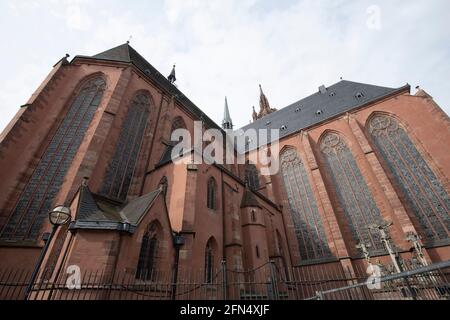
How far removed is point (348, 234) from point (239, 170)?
1054cm

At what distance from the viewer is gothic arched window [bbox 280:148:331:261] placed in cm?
1524

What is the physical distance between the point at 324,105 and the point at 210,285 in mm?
20352

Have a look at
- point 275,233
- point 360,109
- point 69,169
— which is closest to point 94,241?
point 69,169

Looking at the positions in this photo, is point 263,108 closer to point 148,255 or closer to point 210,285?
point 210,285

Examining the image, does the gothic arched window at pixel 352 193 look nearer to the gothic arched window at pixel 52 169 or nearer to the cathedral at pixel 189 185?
the cathedral at pixel 189 185

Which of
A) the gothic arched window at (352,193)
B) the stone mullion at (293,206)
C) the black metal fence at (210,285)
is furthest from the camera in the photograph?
the stone mullion at (293,206)

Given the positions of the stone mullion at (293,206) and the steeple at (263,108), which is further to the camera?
the steeple at (263,108)

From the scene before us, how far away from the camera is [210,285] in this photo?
860 centimetres

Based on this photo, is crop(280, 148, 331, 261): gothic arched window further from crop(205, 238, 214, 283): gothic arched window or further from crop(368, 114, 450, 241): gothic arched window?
crop(205, 238, 214, 283): gothic arched window

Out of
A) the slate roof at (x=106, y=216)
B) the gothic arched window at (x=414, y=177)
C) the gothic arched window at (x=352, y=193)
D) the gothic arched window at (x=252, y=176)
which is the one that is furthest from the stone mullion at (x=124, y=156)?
the gothic arched window at (x=414, y=177)

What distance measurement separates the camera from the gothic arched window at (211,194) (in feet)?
37.3

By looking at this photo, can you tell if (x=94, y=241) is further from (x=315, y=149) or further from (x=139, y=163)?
(x=315, y=149)

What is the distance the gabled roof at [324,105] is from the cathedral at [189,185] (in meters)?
0.27

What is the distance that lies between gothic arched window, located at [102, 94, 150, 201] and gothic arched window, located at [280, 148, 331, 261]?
40.3ft
